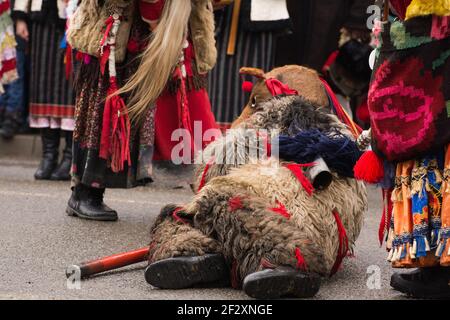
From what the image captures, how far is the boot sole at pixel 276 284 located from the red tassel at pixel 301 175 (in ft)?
1.62

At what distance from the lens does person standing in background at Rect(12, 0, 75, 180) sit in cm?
700

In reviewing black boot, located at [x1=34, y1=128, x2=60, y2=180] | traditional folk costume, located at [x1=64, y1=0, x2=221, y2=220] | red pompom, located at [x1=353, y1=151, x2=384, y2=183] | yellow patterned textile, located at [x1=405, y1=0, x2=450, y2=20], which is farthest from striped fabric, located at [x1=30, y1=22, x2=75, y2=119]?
yellow patterned textile, located at [x1=405, y1=0, x2=450, y2=20]

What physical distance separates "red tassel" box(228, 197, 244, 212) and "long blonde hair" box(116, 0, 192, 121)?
120 centimetres

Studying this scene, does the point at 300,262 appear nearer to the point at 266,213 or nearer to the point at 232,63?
the point at 266,213

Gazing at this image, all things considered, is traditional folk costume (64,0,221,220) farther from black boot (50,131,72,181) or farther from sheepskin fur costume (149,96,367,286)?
black boot (50,131,72,181)

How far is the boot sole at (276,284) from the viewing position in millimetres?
3344

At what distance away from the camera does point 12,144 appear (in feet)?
27.6

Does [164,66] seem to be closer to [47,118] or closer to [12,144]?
[47,118]

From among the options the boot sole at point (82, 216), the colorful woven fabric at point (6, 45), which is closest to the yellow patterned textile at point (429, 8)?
the boot sole at point (82, 216)

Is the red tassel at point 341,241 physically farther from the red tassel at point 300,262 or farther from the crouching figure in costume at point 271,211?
the red tassel at point 300,262

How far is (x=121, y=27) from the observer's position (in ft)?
15.9

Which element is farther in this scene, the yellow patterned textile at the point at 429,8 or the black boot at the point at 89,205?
the black boot at the point at 89,205

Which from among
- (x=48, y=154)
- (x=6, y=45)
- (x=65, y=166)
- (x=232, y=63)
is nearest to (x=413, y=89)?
(x=232, y=63)
